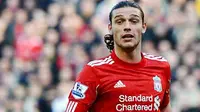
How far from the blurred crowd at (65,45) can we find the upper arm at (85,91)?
613cm

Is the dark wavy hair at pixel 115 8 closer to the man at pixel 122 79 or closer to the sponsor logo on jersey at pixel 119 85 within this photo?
the man at pixel 122 79

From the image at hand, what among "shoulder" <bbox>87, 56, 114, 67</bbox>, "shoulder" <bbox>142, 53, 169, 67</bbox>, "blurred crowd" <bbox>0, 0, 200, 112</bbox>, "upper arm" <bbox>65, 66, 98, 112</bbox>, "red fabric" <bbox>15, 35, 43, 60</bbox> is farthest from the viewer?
"red fabric" <bbox>15, 35, 43, 60</bbox>

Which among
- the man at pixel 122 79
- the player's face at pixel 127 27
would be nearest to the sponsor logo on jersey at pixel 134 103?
the man at pixel 122 79

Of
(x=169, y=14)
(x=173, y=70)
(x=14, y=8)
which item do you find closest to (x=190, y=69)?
(x=173, y=70)

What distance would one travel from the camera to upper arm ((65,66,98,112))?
21.3 ft

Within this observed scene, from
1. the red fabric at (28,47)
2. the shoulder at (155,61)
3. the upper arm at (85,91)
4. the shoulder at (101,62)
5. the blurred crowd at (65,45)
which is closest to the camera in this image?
the upper arm at (85,91)

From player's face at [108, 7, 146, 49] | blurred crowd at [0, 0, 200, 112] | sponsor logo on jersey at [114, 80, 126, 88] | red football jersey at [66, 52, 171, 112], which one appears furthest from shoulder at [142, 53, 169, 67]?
blurred crowd at [0, 0, 200, 112]

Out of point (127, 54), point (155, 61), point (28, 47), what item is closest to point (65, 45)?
point (28, 47)

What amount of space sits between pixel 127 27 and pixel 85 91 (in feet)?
1.99

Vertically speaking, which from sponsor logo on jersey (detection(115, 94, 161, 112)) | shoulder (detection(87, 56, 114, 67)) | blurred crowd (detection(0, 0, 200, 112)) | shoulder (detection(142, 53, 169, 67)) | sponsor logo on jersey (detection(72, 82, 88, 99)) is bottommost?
blurred crowd (detection(0, 0, 200, 112))

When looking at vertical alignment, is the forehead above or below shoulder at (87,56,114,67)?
above

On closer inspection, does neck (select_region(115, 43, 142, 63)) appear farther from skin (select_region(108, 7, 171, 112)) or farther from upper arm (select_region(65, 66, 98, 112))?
upper arm (select_region(65, 66, 98, 112))

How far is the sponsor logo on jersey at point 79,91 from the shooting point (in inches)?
256

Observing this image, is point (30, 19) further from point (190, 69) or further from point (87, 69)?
point (87, 69)
